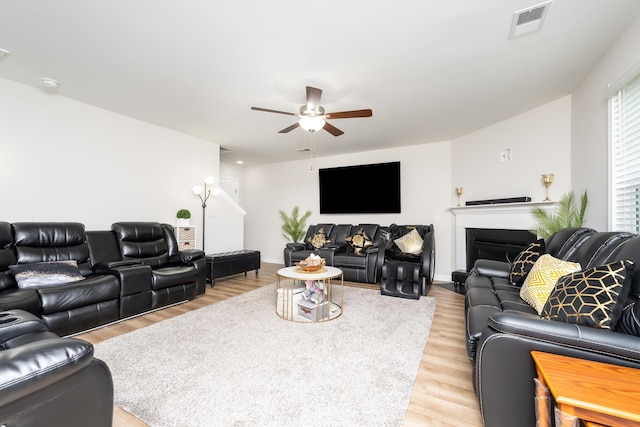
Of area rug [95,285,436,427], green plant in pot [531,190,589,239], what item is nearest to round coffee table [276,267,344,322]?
area rug [95,285,436,427]

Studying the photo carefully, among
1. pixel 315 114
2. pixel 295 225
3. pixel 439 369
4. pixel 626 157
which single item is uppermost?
pixel 315 114

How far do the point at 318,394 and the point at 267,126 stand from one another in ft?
12.2

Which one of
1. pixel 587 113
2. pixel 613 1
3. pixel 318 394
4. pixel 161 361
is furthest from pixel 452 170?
pixel 161 361

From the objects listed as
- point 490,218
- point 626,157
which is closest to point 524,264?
point 626,157

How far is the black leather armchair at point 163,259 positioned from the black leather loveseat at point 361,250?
1.80 meters

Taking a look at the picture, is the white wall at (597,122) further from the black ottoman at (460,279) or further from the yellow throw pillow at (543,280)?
the black ottoman at (460,279)

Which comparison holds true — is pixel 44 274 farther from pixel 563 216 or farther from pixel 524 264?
pixel 563 216

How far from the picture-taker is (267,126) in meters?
4.34

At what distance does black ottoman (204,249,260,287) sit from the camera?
438cm

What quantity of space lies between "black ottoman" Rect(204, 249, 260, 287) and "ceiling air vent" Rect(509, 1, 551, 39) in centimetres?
444

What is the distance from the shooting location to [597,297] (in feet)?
4.23

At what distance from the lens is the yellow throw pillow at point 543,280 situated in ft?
6.18

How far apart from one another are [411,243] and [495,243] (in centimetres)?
122

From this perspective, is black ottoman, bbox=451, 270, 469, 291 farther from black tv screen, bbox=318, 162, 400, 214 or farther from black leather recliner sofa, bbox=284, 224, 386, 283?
black tv screen, bbox=318, 162, 400, 214
